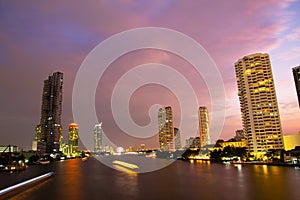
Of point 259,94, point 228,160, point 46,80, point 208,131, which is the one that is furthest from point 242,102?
point 46,80

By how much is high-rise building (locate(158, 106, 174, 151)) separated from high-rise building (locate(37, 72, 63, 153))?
75573 millimetres

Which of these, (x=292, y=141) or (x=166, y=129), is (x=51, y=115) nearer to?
(x=166, y=129)

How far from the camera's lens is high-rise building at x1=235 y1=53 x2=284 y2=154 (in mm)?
75562

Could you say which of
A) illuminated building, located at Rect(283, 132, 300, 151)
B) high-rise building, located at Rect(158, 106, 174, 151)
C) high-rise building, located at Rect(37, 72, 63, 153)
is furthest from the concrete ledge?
high-rise building, located at Rect(37, 72, 63, 153)

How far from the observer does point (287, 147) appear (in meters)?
66.8

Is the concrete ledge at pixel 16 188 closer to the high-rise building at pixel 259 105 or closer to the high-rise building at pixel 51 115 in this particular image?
the high-rise building at pixel 259 105

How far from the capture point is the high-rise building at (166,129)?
17125 cm

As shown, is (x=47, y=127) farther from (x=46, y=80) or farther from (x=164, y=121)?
(x=164, y=121)

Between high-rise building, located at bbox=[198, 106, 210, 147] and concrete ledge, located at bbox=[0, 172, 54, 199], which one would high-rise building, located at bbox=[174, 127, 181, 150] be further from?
concrete ledge, located at bbox=[0, 172, 54, 199]

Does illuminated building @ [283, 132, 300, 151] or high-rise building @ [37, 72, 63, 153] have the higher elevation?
high-rise building @ [37, 72, 63, 153]

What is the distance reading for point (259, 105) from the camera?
263 ft

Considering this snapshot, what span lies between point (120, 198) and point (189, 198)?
596cm

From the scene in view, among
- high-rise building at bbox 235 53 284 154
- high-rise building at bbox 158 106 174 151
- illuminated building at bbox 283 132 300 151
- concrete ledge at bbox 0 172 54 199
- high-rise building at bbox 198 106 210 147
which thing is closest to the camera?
concrete ledge at bbox 0 172 54 199

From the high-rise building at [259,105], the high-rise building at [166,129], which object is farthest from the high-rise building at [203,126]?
the high-rise building at [259,105]
